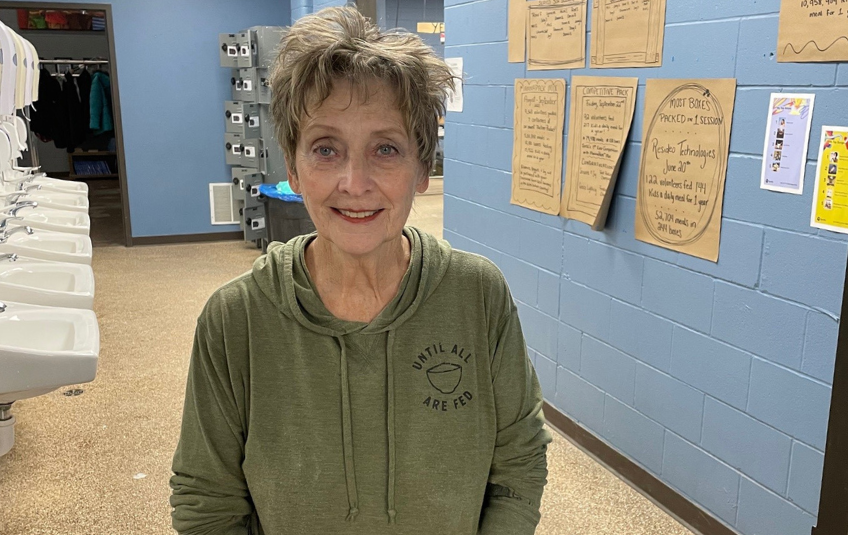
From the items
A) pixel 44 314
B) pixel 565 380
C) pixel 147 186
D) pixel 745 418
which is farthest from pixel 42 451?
pixel 147 186

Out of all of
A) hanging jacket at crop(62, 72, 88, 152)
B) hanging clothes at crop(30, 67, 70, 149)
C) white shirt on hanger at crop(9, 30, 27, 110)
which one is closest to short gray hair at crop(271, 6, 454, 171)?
white shirt on hanger at crop(9, 30, 27, 110)

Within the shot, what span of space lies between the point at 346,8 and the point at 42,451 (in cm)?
298

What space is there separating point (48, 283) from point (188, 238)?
436 centimetres

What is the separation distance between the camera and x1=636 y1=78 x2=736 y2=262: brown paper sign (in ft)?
7.50

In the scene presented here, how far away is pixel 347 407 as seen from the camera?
3.48 ft

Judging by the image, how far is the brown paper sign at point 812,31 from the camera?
1847 mm

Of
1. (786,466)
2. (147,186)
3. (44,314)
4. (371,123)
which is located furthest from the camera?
(147,186)

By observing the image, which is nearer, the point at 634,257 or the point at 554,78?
the point at 634,257

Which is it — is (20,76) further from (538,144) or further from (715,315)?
(715,315)

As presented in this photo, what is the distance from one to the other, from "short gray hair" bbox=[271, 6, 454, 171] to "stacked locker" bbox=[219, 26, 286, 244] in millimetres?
5627

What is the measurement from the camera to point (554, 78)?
307 centimetres

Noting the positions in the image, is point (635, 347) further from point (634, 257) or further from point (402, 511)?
point (402, 511)

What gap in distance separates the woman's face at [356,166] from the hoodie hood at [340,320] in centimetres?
8

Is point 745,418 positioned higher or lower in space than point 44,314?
lower
